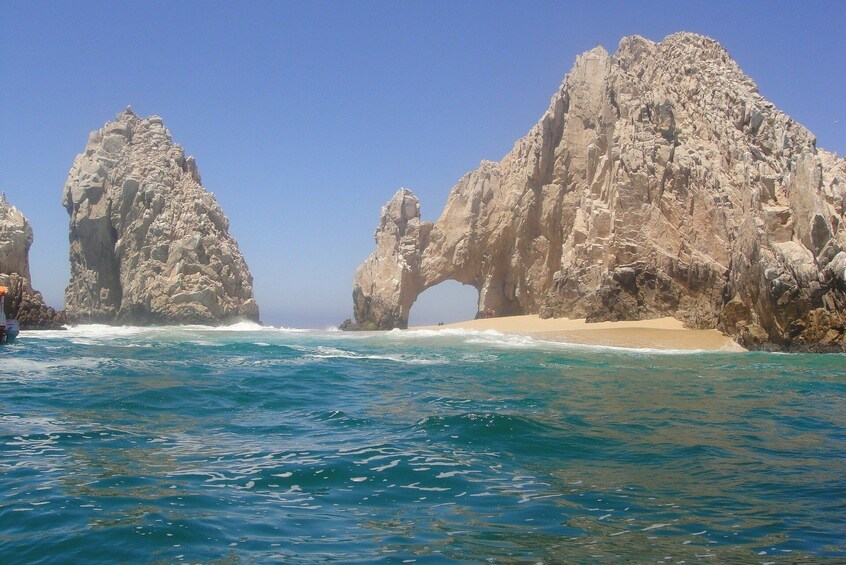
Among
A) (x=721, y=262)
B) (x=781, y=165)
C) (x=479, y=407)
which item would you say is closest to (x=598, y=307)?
(x=721, y=262)

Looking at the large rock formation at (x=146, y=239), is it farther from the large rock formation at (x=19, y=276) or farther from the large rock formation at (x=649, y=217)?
the large rock formation at (x=649, y=217)

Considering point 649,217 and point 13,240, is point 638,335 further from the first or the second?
point 13,240

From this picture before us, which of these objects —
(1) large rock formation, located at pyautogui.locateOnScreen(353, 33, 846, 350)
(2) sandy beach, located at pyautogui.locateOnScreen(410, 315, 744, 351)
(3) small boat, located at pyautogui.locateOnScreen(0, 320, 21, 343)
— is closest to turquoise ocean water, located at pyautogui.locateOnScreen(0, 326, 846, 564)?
(1) large rock formation, located at pyautogui.locateOnScreen(353, 33, 846, 350)

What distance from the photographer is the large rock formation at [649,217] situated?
22047mm

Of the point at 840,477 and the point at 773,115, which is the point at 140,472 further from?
the point at 773,115

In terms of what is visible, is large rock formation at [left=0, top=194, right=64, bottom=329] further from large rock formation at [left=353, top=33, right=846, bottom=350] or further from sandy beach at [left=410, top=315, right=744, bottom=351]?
sandy beach at [left=410, top=315, right=744, bottom=351]

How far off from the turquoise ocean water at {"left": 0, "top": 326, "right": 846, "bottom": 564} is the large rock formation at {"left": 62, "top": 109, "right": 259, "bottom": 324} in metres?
31.4

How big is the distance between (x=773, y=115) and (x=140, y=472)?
27379 millimetres

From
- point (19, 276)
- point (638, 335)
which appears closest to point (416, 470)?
point (638, 335)

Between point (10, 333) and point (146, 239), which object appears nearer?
point (10, 333)

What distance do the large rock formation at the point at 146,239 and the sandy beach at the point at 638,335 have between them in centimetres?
2112

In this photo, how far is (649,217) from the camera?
30.8m

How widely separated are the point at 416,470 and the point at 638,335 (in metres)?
21.0

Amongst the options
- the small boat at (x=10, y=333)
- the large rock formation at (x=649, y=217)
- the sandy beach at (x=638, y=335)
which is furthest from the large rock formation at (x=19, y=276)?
the sandy beach at (x=638, y=335)
